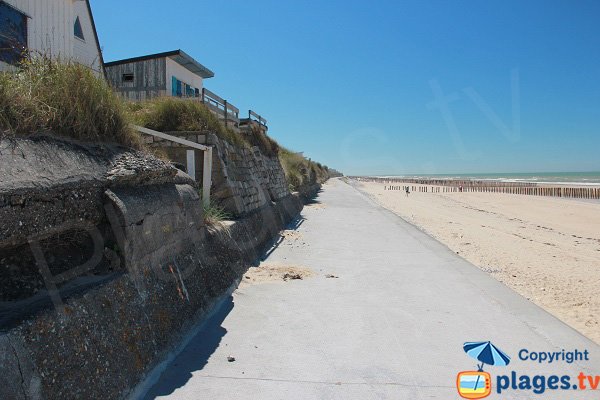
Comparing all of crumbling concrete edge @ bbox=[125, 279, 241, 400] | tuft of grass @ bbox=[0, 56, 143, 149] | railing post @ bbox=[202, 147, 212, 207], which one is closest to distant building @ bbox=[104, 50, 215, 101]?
railing post @ bbox=[202, 147, 212, 207]

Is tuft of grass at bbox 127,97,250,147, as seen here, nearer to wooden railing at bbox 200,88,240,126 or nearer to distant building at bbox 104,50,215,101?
wooden railing at bbox 200,88,240,126

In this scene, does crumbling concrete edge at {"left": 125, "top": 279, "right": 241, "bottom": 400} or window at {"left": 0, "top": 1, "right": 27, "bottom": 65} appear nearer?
crumbling concrete edge at {"left": 125, "top": 279, "right": 241, "bottom": 400}

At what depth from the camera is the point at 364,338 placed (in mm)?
4844

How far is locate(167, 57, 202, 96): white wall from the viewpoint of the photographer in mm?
20234

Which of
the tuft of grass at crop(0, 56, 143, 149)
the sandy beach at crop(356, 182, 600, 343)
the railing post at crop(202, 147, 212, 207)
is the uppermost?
the tuft of grass at crop(0, 56, 143, 149)

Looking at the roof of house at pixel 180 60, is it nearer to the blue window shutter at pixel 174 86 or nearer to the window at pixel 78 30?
the blue window shutter at pixel 174 86

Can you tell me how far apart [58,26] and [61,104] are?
9932mm

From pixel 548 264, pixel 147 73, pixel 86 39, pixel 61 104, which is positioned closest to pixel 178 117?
pixel 61 104

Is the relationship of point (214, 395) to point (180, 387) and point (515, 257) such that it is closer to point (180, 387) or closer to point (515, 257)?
point (180, 387)

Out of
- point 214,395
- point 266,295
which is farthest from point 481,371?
point 266,295

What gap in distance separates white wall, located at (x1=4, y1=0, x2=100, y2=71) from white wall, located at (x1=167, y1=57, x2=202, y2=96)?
16.1 feet

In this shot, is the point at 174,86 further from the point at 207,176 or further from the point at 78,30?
the point at 207,176

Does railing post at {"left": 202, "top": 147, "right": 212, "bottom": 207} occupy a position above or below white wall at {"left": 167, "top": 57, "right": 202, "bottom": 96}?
below

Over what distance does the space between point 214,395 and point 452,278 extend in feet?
17.8
